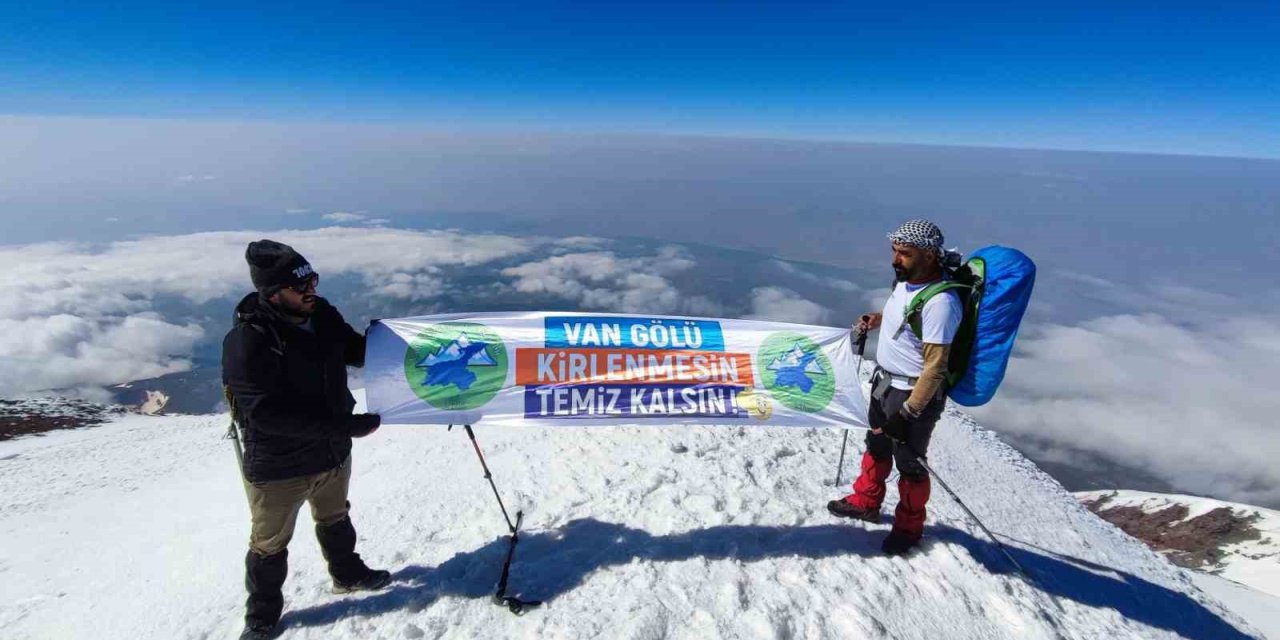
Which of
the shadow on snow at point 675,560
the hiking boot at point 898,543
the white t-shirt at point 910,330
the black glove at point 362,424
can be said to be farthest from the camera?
the hiking boot at point 898,543

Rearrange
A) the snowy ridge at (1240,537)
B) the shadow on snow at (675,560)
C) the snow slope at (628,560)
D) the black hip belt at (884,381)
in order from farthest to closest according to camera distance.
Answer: the snowy ridge at (1240,537)
the black hip belt at (884,381)
the shadow on snow at (675,560)
the snow slope at (628,560)

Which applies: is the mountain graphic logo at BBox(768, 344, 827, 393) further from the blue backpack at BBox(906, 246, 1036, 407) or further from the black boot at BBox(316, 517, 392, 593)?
the black boot at BBox(316, 517, 392, 593)

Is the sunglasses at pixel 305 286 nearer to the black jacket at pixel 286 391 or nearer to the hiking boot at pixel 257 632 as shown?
the black jacket at pixel 286 391

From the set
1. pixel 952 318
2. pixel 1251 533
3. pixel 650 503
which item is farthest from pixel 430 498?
pixel 1251 533

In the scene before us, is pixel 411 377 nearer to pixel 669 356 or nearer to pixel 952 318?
pixel 669 356

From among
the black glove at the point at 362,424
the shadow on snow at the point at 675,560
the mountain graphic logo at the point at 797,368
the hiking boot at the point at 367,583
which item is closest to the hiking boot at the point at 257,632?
the shadow on snow at the point at 675,560

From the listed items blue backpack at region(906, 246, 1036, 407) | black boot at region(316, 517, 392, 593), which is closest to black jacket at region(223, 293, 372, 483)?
black boot at region(316, 517, 392, 593)
